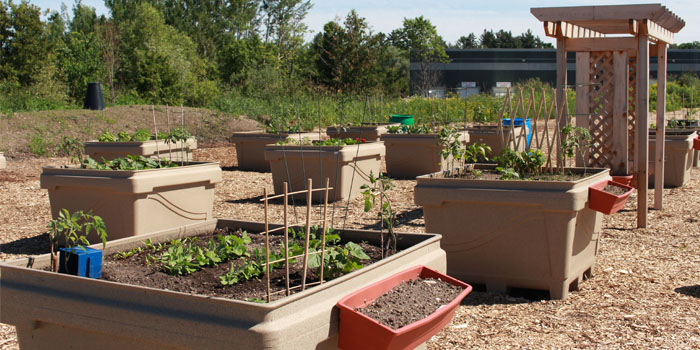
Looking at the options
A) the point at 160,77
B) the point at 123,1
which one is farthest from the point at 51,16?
the point at 160,77

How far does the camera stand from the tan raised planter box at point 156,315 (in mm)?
2127

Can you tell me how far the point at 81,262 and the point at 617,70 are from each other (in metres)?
5.92

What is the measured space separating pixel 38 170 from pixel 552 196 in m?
9.27

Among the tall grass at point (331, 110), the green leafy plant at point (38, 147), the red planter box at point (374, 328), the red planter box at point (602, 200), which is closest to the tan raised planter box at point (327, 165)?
the red planter box at point (602, 200)

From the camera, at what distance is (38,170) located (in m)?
10.7

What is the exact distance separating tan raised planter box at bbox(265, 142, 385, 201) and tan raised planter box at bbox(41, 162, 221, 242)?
1.91 meters

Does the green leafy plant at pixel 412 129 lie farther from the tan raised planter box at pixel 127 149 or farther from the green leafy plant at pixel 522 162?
the green leafy plant at pixel 522 162

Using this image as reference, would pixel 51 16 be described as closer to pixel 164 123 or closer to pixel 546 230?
pixel 164 123

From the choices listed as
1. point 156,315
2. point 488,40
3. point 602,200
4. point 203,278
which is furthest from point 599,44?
point 488,40

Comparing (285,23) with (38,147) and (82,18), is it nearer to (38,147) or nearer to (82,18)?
(82,18)

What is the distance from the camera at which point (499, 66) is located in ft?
168

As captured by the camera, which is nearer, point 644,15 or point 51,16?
point 644,15

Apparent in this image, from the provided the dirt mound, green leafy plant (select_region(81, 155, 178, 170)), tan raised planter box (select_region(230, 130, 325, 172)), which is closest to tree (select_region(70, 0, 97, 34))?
the dirt mound

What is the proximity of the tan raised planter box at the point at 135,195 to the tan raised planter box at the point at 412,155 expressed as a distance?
4.71 metres
